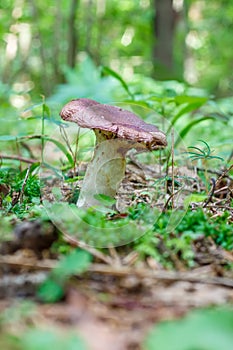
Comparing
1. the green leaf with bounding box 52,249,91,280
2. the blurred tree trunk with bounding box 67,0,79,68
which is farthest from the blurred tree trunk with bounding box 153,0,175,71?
the green leaf with bounding box 52,249,91,280

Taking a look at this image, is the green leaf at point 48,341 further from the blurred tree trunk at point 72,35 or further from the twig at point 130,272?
the blurred tree trunk at point 72,35

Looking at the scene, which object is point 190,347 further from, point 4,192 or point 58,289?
point 4,192

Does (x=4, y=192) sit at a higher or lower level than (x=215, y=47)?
lower

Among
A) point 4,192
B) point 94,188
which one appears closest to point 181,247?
point 94,188

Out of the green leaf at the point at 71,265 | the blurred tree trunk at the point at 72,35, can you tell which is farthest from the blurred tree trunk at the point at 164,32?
the green leaf at the point at 71,265

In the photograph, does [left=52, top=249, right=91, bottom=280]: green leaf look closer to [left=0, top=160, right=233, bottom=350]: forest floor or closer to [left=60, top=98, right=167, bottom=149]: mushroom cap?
[left=0, top=160, right=233, bottom=350]: forest floor
